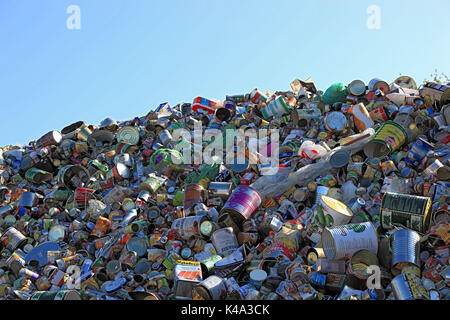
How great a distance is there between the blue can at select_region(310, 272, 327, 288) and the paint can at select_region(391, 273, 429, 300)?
564 mm

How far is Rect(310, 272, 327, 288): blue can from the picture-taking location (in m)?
4.24

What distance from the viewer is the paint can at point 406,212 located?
15.6ft

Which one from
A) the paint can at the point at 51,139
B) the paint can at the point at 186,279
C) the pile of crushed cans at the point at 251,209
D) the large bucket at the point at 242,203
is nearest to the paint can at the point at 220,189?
the pile of crushed cans at the point at 251,209

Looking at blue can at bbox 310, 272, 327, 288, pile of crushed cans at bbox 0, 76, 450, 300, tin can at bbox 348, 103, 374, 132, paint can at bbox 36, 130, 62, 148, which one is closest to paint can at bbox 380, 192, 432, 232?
pile of crushed cans at bbox 0, 76, 450, 300

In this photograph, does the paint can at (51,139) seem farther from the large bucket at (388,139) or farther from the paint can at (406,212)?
the paint can at (406,212)

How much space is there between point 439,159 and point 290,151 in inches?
83.2

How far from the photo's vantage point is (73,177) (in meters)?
8.15

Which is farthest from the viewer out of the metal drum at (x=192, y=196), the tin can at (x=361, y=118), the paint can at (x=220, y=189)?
the tin can at (x=361, y=118)

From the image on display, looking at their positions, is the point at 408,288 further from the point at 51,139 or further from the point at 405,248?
the point at 51,139

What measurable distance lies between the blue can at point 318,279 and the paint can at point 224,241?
3.79 feet
